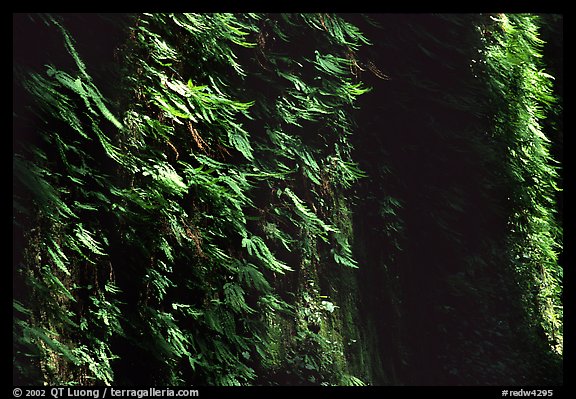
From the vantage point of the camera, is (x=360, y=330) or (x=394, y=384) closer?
(x=360, y=330)

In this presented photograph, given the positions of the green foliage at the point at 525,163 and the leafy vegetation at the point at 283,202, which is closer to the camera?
the leafy vegetation at the point at 283,202

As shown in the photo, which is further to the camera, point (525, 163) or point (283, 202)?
point (525, 163)

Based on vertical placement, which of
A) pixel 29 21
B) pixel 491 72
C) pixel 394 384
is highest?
pixel 491 72

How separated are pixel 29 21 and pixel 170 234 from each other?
4.20ft

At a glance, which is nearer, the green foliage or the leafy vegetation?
the leafy vegetation

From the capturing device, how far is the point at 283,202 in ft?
14.9

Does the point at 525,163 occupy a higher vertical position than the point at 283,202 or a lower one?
higher

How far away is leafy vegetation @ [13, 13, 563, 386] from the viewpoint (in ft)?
9.42

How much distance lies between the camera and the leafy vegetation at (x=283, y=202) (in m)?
2.87
